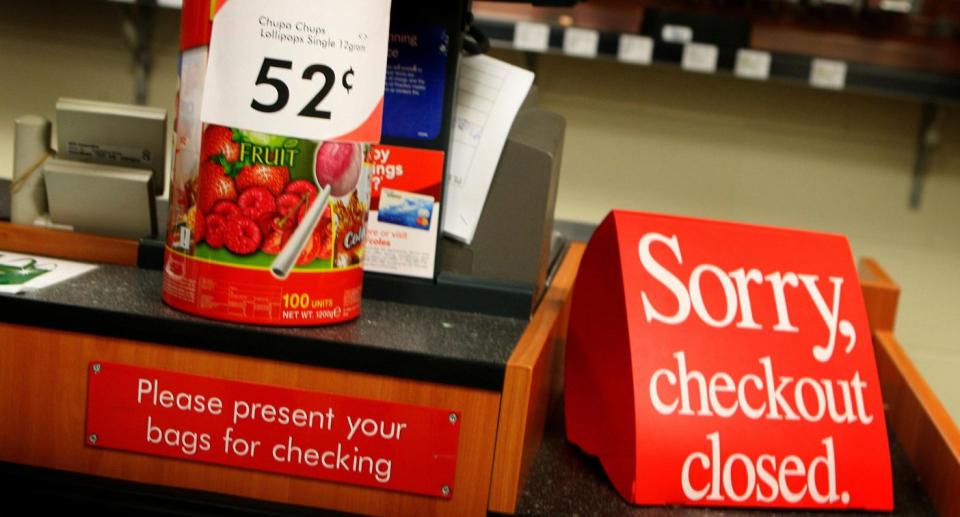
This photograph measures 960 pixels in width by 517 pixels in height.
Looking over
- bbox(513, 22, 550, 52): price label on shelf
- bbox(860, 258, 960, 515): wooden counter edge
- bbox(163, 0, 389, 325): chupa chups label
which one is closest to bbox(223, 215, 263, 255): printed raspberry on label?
bbox(163, 0, 389, 325): chupa chups label

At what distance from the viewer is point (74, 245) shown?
1232 millimetres

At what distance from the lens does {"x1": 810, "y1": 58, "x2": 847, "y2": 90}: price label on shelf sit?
3.09 m

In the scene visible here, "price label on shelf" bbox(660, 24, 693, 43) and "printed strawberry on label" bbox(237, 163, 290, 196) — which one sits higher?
"price label on shelf" bbox(660, 24, 693, 43)

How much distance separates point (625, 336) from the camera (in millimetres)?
1075

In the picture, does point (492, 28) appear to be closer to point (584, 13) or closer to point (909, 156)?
point (584, 13)

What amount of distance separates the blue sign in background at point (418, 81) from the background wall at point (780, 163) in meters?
2.45

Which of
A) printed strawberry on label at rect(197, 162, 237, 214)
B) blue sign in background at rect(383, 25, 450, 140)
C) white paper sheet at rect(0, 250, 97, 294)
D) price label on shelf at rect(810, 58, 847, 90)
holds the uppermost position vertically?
price label on shelf at rect(810, 58, 847, 90)

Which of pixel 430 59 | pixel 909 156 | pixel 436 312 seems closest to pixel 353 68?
pixel 430 59

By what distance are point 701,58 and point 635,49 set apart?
0.20m

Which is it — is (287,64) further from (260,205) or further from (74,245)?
(74,245)

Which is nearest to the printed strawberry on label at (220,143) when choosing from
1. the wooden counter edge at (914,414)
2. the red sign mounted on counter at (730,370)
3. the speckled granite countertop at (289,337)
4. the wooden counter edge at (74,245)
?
the speckled granite countertop at (289,337)

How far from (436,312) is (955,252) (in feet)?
9.67

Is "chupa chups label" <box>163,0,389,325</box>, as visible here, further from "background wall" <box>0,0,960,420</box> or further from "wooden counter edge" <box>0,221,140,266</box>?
"background wall" <box>0,0,960,420</box>

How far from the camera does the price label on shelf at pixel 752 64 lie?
309 centimetres
